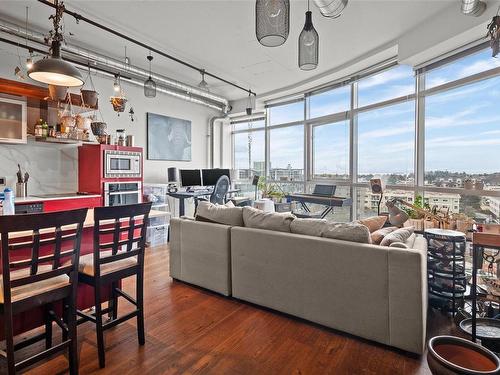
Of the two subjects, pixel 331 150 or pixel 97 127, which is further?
pixel 331 150

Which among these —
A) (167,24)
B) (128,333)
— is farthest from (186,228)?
(167,24)

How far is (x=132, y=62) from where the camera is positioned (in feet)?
15.8

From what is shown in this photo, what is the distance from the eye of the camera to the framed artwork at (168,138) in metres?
5.73

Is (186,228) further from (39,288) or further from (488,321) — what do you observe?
(488,321)

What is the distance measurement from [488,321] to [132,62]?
18.3ft

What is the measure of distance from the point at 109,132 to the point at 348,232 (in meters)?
4.42

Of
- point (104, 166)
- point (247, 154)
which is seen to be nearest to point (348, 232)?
point (104, 166)

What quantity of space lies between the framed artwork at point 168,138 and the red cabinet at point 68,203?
70.2 inches

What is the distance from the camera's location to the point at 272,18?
1.58 m

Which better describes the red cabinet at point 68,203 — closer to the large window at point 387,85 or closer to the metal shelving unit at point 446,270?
the metal shelving unit at point 446,270

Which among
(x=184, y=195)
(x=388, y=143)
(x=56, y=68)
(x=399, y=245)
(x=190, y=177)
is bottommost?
(x=399, y=245)

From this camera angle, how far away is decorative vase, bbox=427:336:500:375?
129 centimetres

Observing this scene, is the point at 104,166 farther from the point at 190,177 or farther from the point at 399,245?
the point at 399,245

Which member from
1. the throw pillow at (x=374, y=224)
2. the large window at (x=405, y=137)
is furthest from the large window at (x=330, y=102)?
the throw pillow at (x=374, y=224)
